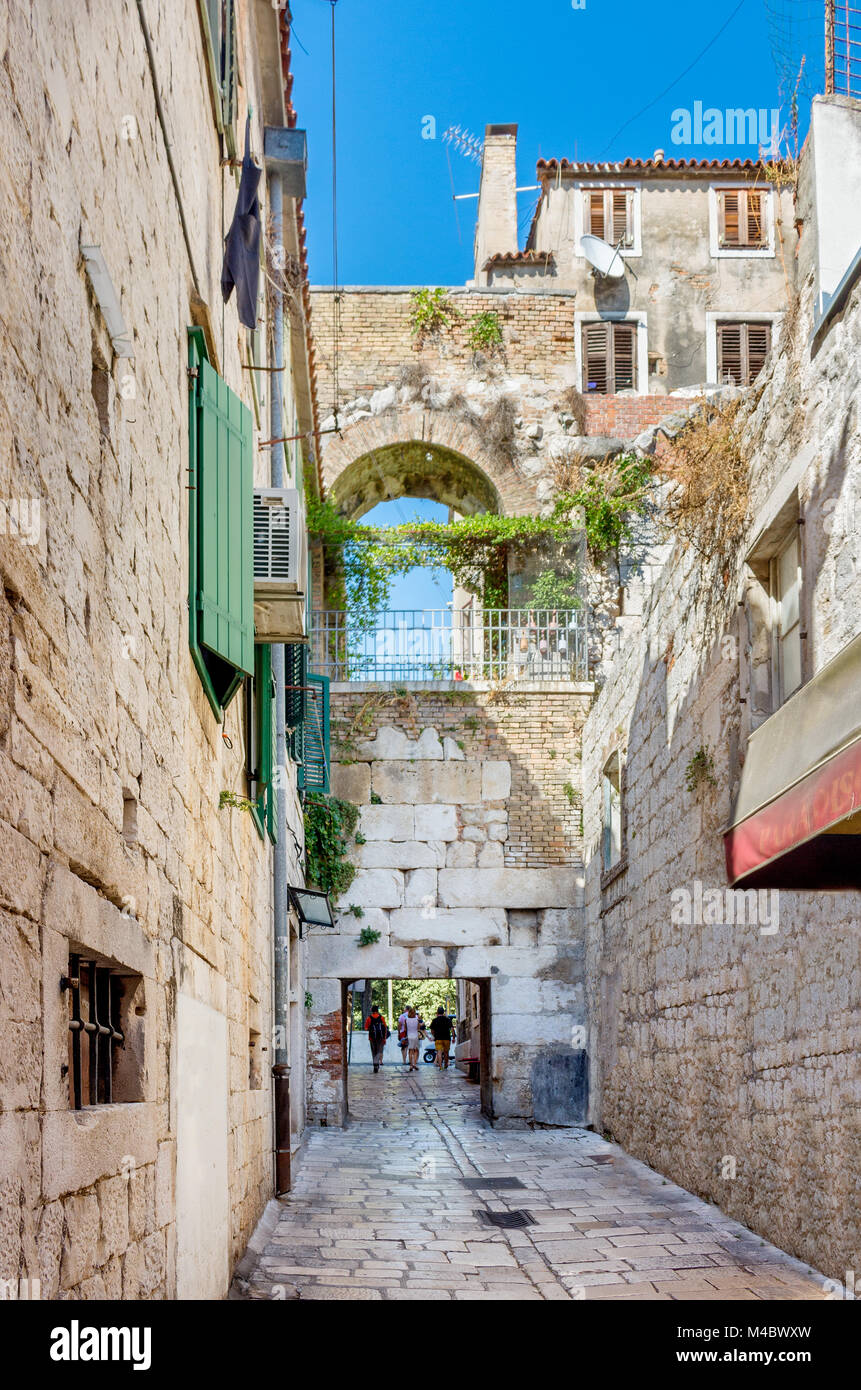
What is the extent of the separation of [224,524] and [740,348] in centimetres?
1781

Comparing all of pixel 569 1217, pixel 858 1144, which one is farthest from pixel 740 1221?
pixel 858 1144

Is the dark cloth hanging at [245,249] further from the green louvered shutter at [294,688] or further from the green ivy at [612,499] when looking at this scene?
the green ivy at [612,499]

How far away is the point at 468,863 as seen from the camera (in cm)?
1559

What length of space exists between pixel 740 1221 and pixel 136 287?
6322mm

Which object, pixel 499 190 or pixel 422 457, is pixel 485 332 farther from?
pixel 499 190

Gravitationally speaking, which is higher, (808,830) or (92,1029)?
(808,830)

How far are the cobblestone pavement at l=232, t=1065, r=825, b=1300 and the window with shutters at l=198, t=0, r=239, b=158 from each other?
5714mm

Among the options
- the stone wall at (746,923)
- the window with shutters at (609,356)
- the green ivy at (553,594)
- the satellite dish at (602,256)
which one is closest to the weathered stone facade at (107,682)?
the stone wall at (746,923)

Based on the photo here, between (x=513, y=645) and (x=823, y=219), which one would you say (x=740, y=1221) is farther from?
(x=513, y=645)

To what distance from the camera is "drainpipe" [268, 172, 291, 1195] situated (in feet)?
31.1

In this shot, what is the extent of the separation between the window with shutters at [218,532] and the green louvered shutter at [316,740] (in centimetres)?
761

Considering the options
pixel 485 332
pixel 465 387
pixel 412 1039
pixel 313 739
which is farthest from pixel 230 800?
pixel 412 1039

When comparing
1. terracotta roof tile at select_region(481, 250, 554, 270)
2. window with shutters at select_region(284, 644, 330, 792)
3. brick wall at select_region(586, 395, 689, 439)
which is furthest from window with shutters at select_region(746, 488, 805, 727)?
terracotta roof tile at select_region(481, 250, 554, 270)

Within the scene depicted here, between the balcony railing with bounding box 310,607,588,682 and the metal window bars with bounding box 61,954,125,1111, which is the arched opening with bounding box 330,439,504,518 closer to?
the balcony railing with bounding box 310,607,588,682
